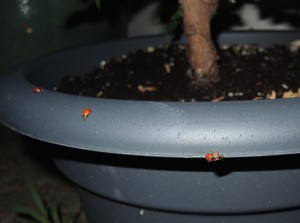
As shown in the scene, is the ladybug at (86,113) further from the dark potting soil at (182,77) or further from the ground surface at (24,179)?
the ground surface at (24,179)

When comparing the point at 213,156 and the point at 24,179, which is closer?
the point at 213,156

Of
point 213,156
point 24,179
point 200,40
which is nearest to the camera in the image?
point 213,156

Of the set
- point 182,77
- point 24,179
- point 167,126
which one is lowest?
point 24,179

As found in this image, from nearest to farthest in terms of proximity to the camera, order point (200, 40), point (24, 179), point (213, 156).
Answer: point (213, 156)
point (200, 40)
point (24, 179)

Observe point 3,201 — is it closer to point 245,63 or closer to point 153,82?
point 153,82

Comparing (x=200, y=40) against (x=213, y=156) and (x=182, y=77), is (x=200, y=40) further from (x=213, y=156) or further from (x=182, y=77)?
(x=213, y=156)

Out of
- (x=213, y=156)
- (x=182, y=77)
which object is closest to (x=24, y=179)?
(x=182, y=77)

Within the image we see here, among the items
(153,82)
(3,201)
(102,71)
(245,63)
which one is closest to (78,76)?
(102,71)

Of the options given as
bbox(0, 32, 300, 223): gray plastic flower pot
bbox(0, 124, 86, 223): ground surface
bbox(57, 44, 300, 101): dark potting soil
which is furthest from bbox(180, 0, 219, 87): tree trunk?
bbox(0, 124, 86, 223): ground surface
